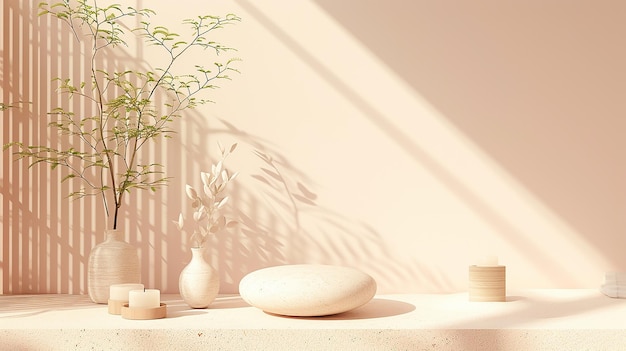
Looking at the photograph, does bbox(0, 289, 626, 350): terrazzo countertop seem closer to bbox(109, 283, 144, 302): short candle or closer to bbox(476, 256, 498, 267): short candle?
bbox(109, 283, 144, 302): short candle

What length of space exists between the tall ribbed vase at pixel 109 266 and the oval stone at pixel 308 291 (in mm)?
470

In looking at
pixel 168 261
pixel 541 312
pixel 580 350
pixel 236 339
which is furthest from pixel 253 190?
pixel 580 350

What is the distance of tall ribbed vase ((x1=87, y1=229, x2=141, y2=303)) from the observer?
245cm

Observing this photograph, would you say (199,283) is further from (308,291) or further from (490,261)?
(490,261)

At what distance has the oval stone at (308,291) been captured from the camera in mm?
2105

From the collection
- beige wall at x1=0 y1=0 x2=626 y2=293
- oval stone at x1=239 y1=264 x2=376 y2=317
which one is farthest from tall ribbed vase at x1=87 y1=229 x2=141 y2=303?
oval stone at x1=239 y1=264 x2=376 y2=317

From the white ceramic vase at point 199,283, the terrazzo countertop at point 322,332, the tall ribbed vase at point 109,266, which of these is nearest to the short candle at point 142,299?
the terrazzo countertop at point 322,332

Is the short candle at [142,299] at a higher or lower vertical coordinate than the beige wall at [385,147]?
lower

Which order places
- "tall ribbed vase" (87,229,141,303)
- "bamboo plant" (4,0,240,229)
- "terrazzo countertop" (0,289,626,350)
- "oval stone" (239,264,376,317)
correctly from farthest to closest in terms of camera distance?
"bamboo plant" (4,0,240,229)
"tall ribbed vase" (87,229,141,303)
"oval stone" (239,264,376,317)
"terrazzo countertop" (0,289,626,350)

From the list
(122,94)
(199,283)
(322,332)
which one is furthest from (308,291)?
(122,94)

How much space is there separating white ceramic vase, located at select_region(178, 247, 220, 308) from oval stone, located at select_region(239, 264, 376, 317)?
6.0 inches

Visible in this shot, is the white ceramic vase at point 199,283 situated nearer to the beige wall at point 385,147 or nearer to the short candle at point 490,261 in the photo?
the beige wall at point 385,147

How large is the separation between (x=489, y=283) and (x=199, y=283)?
3.18ft

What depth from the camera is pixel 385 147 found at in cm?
277
